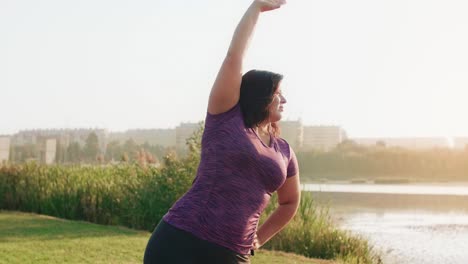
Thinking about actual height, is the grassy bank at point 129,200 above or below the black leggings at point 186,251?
below

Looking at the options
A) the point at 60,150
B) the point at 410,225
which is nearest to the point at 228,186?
the point at 410,225

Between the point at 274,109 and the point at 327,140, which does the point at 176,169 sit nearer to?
the point at 274,109

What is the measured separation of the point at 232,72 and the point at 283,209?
58cm

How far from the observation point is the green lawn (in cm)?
698

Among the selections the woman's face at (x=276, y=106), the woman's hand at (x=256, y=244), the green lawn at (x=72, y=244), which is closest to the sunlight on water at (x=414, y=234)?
the green lawn at (x=72, y=244)

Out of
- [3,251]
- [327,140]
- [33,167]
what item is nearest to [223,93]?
[3,251]

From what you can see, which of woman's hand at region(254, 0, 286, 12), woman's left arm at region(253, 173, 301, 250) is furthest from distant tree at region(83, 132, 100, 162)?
woman's hand at region(254, 0, 286, 12)

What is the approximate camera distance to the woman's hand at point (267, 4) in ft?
6.51

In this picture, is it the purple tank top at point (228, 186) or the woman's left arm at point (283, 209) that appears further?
the woman's left arm at point (283, 209)

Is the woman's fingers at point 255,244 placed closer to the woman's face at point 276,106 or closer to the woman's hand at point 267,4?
the woman's face at point 276,106

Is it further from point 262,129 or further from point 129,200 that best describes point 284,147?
point 129,200

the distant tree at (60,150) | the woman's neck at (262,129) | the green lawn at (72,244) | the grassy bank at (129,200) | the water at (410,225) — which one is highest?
the woman's neck at (262,129)

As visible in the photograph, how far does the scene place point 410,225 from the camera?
12656 mm

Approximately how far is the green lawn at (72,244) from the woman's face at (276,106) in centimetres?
500
